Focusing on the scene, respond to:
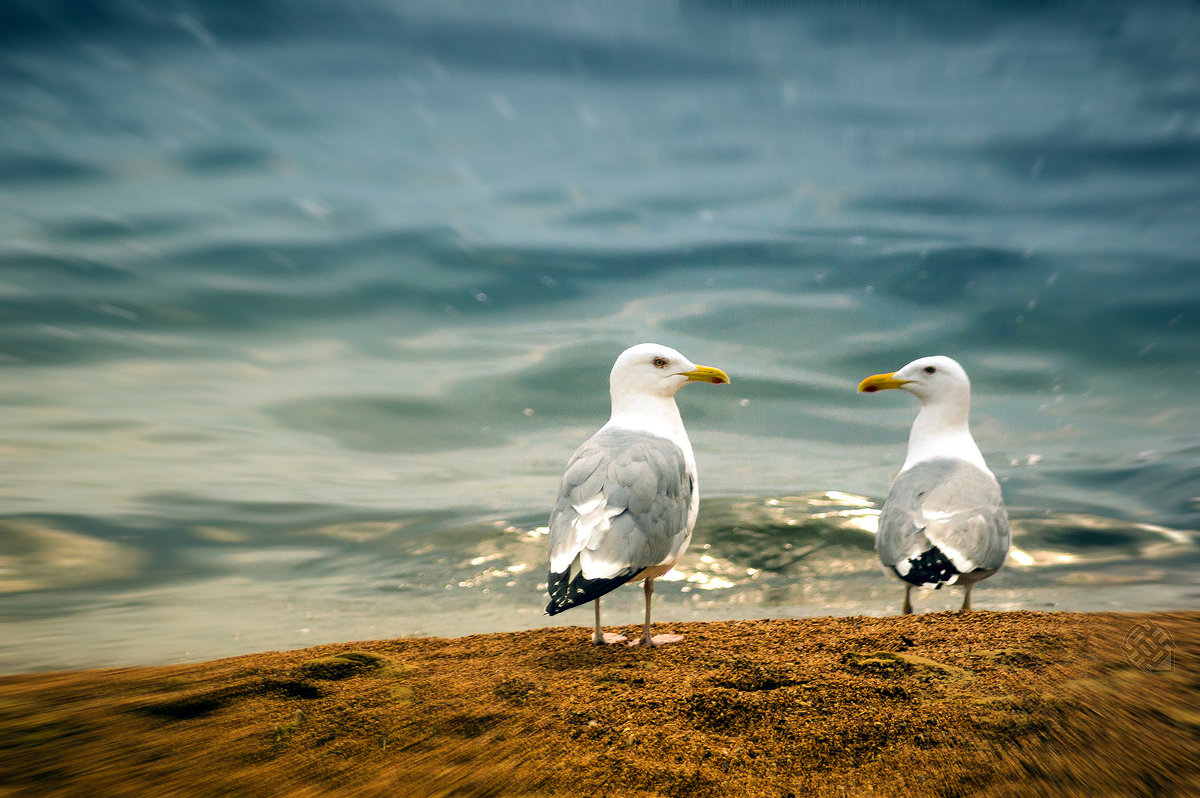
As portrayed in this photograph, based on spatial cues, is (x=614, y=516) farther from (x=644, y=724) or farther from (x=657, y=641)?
(x=644, y=724)

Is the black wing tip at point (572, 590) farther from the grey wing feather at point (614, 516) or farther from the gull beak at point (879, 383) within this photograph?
the gull beak at point (879, 383)

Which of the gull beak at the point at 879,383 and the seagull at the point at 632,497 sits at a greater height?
the gull beak at the point at 879,383

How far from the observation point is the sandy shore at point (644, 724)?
3031 millimetres

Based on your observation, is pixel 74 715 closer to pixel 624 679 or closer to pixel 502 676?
pixel 502 676

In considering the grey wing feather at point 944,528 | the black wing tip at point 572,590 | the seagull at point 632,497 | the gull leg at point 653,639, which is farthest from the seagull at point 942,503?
the black wing tip at point 572,590

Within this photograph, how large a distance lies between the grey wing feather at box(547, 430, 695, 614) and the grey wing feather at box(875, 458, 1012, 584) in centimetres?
224

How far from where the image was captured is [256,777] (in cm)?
312

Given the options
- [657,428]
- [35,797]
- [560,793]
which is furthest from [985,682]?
[35,797]

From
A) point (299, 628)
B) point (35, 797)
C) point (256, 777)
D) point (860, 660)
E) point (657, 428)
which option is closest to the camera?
point (35, 797)

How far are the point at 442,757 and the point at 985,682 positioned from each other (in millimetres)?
2654

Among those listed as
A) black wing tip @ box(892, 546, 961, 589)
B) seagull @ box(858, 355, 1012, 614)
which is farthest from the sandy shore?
seagull @ box(858, 355, 1012, 614)

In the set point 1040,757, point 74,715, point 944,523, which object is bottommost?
point 1040,757

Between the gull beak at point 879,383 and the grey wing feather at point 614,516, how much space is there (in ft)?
11.9

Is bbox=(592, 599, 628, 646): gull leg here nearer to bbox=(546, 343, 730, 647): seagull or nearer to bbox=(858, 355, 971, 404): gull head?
bbox=(546, 343, 730, 647): seagull
